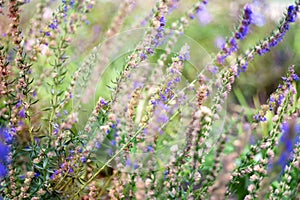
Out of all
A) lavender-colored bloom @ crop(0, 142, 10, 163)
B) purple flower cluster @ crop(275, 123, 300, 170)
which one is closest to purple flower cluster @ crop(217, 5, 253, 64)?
purple flower cluster @ crop(275, 123, 300, 170)

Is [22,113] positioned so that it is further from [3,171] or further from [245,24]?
[245,24]

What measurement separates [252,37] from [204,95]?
3472 mm

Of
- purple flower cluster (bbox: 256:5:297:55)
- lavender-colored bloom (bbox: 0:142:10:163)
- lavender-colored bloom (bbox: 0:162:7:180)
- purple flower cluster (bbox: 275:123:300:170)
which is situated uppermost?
purple flower cluster (bbox: 256:5:297:55)

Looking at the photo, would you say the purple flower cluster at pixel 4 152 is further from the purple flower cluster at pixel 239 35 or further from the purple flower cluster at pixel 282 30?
the purple flower cluster at pixel 282 30

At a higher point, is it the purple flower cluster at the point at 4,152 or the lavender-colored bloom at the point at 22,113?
the lavender-colored bloom at the point at 22,113

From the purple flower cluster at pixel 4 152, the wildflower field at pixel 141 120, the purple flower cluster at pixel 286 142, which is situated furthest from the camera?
the purple flower cluster at pixel 4 152

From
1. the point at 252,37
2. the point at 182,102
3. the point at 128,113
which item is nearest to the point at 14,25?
the point at 128,113

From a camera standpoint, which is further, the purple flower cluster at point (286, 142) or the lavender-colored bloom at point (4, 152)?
the lavender-colored bloom at point (4, 152)

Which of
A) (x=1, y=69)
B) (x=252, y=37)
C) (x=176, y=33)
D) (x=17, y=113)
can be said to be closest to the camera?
(x=1, y=69)

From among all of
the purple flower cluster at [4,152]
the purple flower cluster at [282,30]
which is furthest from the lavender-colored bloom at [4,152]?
the purple flower cluster at [282,30]

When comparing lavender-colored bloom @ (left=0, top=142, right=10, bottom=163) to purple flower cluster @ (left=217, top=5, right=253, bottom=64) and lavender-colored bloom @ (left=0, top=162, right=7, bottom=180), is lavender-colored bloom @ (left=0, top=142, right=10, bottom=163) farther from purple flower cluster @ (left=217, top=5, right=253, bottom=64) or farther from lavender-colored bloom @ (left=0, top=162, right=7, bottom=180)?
purple flower cluster @ (left=217, top=5, right=253, bottom=64)

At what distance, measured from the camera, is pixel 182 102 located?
6.36 feet

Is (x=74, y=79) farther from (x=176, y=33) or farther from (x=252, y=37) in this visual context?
(x=252, y=37)

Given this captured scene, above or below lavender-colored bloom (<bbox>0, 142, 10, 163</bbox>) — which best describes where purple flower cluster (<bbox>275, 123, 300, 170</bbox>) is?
below
